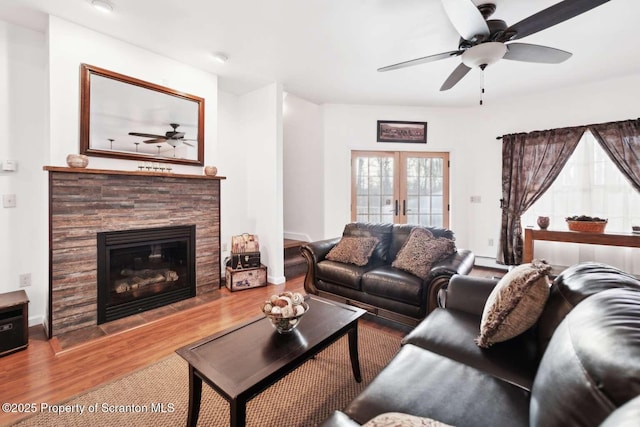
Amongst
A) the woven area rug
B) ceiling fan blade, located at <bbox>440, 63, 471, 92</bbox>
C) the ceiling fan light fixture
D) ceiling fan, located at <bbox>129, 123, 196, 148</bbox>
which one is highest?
ceiling fan blade, located at <bbox>440, 63, 471, 92</bbox>

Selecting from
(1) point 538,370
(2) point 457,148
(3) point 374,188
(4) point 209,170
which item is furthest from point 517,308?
(2) point 457,148

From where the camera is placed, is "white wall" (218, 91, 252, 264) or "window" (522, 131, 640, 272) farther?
"white wall" (218, 91, 252, 264)

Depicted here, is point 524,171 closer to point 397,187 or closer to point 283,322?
point 397,187

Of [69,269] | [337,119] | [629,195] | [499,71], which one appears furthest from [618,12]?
[69,269]

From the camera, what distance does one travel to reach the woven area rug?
5.11 feet

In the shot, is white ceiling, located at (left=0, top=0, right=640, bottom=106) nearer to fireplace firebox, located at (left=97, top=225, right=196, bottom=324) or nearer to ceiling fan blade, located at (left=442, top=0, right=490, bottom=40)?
ceiling fan blade, located at (left=442, top=0, right=490, bottom=40)

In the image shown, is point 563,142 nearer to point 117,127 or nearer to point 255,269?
point 255,269

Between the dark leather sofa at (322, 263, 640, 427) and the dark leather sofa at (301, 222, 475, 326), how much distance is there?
646 millimetres

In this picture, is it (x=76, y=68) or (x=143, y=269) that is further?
(x=143, y=269)

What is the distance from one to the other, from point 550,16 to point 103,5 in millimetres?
3364

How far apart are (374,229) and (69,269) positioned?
10.0ft

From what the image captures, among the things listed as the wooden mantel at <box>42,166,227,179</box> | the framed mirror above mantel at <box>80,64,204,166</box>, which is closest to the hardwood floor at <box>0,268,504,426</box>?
the wooden mantel at <box>42,166,227,179</box>

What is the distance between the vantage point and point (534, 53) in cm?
229

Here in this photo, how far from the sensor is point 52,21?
2455mm
